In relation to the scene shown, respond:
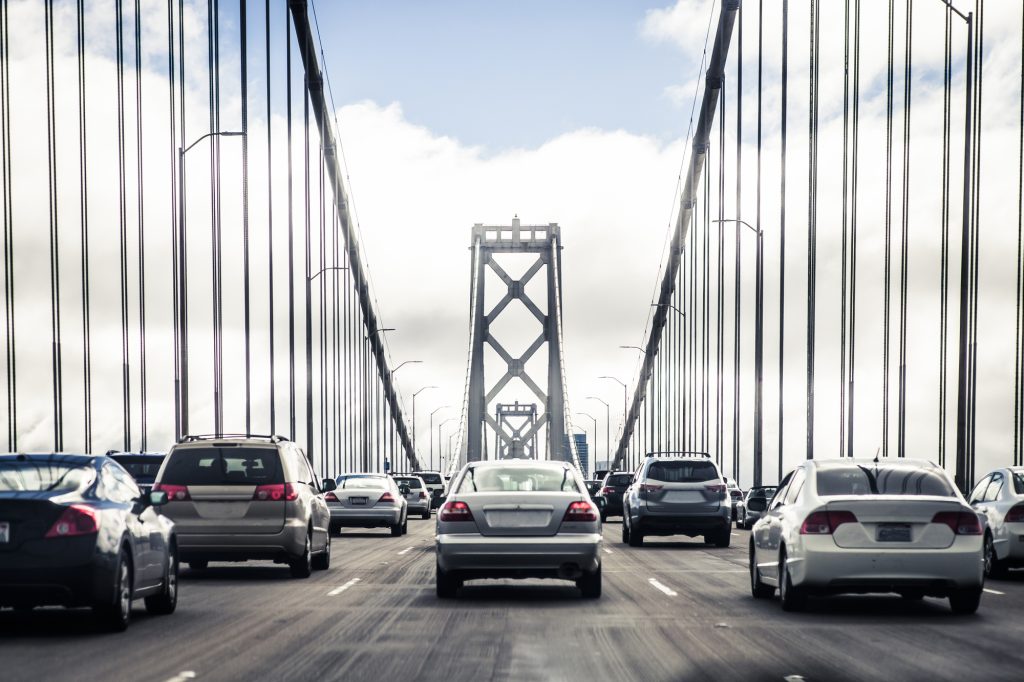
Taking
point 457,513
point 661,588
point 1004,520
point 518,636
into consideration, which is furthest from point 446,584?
point 1004,520

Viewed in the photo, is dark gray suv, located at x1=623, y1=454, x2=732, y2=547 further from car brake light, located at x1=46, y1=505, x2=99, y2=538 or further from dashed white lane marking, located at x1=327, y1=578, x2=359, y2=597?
car brake light, located at x1=46, y1=505, x2=99, y2=538

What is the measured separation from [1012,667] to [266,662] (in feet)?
14.9

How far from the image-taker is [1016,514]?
1936 centimetres

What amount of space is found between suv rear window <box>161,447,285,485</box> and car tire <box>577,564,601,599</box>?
4990 millimetres

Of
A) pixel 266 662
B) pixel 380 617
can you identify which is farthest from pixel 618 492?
pixel 266 662

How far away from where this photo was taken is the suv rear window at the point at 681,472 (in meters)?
28.3

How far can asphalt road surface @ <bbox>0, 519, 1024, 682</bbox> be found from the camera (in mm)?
9578

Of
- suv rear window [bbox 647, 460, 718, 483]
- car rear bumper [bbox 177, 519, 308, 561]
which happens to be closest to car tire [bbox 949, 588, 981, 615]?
car rear bumper [bbox 177, 519, 308, 561]

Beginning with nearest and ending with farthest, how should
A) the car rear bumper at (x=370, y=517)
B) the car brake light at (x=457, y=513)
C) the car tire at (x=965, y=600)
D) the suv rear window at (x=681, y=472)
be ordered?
1. the car tire at (x=965, y=600)
2. the car brake light at (x=457, y=513)
3. the suv rear window at (x=681, y=472)
4. the car rear bumper at (x=370, y=517)

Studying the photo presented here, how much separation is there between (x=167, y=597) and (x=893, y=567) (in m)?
6.09

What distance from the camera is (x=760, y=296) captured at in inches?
1834

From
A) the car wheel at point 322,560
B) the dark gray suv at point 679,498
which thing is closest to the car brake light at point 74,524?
the car wheel at point 322,560

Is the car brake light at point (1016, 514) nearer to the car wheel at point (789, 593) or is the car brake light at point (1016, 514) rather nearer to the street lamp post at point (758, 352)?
the car wheel at point (789, 593)

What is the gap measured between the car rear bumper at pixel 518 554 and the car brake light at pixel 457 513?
0.54 ft
